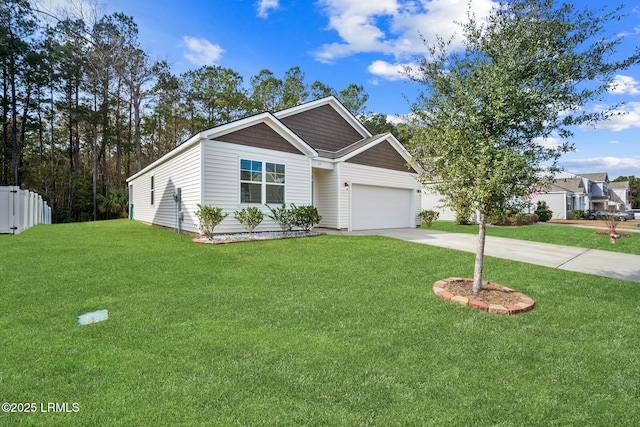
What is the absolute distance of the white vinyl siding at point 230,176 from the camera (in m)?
9.73

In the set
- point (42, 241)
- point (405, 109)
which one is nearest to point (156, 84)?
point (42, 241)

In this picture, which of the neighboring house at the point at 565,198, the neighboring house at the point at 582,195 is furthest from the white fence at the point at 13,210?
the neighboring house at the point at 565,198

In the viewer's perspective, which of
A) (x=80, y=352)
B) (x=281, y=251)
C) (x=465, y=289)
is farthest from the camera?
(x=281, y=251)

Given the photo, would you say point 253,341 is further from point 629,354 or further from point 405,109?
point 405,109

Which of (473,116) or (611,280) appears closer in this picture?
(473,116)

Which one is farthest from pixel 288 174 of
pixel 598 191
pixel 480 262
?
pixel 598 191

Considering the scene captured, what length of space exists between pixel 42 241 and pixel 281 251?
7.06 meters

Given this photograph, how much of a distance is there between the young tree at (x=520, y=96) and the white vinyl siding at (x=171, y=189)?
7.89 m

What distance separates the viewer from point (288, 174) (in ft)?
38.1

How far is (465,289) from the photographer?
4805 millimetres

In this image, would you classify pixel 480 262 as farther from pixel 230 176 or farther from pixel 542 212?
pixel 542 212

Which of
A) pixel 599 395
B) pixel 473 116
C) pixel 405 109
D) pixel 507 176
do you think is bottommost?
pixel 599 395

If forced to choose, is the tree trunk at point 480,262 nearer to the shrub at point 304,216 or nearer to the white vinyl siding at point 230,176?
the shrub at point 304,216

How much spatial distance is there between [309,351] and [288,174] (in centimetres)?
919
